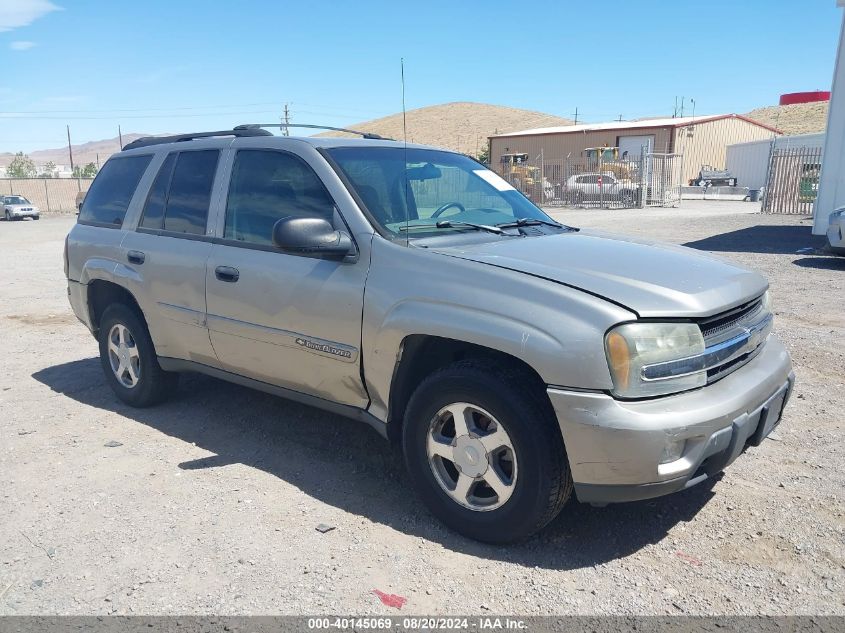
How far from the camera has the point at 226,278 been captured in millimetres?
4160

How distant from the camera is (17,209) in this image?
3572 centimetres

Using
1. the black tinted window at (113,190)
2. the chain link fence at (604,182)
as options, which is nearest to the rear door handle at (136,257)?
the black tinted window at (113,190)

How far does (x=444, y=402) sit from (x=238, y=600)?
3.92 feet

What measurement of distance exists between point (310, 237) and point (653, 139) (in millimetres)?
42741

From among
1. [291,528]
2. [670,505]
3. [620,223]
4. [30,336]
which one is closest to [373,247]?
[291,528]

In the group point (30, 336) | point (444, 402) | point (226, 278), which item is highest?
point (226, 278)

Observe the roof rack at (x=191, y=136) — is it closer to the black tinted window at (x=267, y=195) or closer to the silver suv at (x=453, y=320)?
the silver suv at (x=453, y=320)

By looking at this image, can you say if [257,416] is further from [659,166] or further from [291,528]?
[659,166]

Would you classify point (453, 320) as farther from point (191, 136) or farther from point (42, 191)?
point (42, 191)

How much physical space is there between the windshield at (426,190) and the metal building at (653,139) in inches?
1515

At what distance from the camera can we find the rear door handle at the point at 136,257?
480 cm

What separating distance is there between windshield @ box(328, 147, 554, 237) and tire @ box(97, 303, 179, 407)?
208cm

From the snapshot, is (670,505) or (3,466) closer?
(670,505)

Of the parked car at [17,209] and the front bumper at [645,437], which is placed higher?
the front bumper at [645,437]
